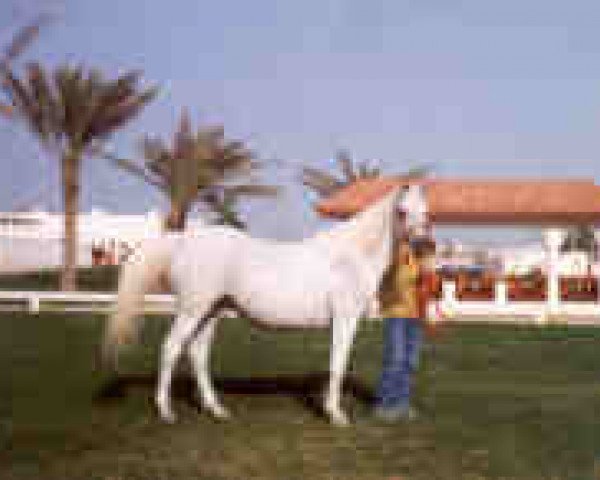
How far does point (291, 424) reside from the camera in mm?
7684

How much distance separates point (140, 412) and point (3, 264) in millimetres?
26988

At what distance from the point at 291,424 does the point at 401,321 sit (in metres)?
1.25

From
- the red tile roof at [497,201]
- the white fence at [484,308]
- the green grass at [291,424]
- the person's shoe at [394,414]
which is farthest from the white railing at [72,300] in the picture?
the person's shoe at [394,414]

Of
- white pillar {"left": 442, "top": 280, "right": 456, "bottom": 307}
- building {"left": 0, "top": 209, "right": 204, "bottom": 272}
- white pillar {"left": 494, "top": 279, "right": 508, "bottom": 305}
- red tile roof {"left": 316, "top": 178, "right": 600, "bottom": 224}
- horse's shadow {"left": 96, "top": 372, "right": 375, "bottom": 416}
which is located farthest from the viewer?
building {"left": 0, "top": 209, "right": 204, "bottom": 272}

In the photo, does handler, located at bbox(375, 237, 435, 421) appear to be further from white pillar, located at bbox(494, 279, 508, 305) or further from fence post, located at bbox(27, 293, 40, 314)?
fence post, located at bbox(27, 293, 40, 314)

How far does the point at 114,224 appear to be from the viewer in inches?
1522

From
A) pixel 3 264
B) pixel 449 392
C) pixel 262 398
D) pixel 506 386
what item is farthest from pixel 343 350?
pixel 3 264

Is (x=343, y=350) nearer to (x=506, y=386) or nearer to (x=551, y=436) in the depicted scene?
(x=551, y=436)

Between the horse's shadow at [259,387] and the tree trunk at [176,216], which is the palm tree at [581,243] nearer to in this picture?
the tree trunk at [176,216]

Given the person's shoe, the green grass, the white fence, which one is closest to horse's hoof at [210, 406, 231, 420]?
the green grass

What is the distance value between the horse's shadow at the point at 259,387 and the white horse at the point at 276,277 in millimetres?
938

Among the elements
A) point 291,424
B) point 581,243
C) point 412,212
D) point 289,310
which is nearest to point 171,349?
point 289,310

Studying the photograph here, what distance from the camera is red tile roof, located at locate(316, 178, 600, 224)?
74.5 ft

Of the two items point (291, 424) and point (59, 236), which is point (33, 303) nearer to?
point (291, 424)
